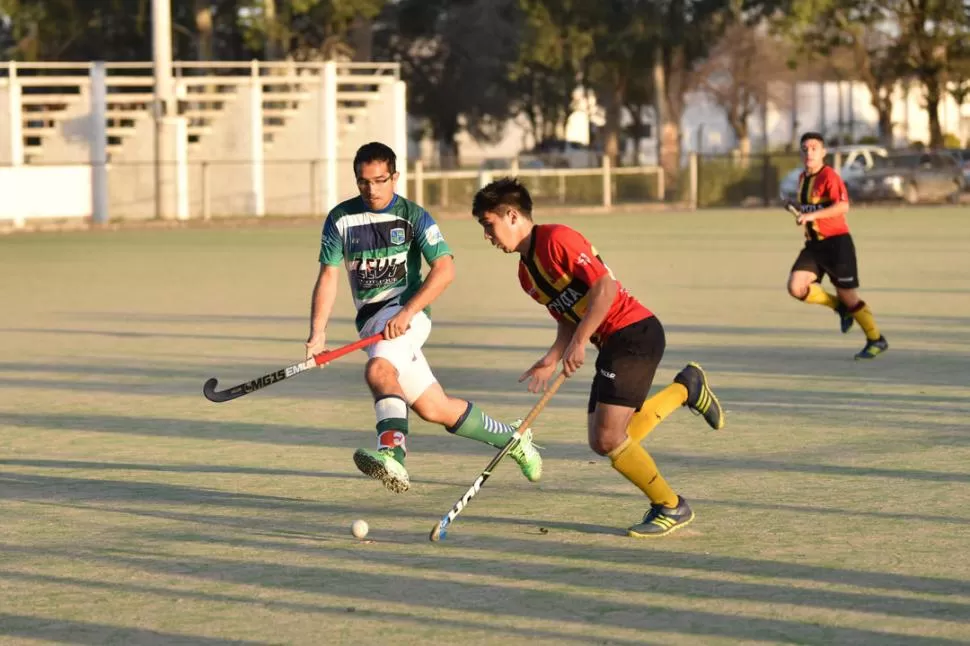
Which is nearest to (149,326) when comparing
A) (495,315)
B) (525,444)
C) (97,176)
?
(495,315)

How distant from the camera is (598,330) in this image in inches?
291

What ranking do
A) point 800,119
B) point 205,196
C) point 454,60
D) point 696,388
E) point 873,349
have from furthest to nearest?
1. point 800,119
2. point 454,60
3. point 205,196
4. point 873,349
5. point 696,388

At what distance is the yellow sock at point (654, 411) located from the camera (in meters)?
7.42

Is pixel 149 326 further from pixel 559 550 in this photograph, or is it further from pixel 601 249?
pixel 601 249

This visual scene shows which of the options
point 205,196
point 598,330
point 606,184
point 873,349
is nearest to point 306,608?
point 598,330

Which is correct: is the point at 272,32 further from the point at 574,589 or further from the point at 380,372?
the point at 574,589

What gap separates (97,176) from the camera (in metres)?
39.0

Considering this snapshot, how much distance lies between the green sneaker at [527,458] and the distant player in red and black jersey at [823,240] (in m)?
6.04

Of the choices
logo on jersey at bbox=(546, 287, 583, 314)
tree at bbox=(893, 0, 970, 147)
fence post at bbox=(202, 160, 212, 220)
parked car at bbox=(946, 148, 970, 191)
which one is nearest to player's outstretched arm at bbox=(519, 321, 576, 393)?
logo on jersey at bbox=(546, 287, 583, 314)

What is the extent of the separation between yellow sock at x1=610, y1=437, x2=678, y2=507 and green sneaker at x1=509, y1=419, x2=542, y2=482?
0.87m

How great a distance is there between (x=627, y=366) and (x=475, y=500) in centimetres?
116

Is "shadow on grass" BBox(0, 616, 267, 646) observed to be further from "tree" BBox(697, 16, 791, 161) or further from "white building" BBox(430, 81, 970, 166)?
"white building" BBox(430, 81, 970, 166)

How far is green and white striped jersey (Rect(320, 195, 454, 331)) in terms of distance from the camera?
8.13 meters


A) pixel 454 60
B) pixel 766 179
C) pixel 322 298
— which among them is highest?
pixel 454 60
